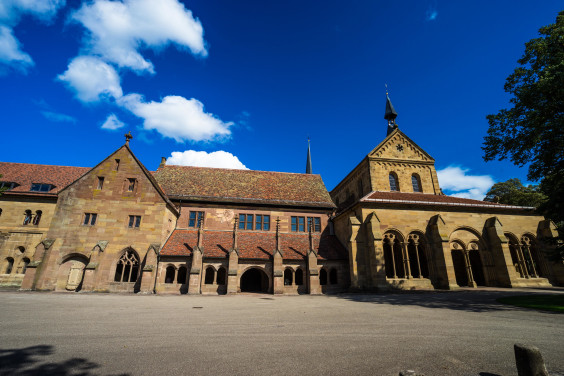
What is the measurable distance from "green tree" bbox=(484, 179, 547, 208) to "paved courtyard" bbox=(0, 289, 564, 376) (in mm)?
32063

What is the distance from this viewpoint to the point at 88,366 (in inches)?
179

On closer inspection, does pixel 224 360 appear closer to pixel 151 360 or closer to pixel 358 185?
pixel 151 360

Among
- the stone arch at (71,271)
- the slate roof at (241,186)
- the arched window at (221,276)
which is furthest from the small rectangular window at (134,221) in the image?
the arched window at (221,276)

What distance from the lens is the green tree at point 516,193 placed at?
32750 millimetres

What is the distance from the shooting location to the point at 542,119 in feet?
49.3

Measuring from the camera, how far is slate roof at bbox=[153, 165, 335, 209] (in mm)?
26047

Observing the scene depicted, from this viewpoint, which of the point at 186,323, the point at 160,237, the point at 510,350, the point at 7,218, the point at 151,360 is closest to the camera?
the point at 151,360

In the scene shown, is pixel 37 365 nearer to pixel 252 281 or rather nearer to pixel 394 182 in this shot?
pixel 252 281

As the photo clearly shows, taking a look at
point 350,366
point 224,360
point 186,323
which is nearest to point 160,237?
point 186,323

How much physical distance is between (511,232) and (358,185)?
15.3 metres

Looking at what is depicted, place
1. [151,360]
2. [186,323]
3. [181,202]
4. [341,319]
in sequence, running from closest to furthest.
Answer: [151,360] → [186,323] → [341,319] → [181,202]

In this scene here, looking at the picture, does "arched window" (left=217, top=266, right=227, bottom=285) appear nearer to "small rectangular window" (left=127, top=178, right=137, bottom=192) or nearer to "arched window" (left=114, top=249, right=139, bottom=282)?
"arched window" (left=114, top=249, right=139, bottom=282)

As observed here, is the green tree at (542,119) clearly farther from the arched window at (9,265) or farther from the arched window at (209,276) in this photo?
the arched window at (9,265)

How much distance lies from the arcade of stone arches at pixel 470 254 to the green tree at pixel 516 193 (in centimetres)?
998
